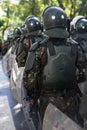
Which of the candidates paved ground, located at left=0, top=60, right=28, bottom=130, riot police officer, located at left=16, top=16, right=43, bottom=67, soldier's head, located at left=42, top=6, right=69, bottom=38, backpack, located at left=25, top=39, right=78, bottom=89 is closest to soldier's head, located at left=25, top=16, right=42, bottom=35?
riot police officer, located at left=16, top=16, right=43, bottom=67

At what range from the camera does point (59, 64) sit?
4.79 metres

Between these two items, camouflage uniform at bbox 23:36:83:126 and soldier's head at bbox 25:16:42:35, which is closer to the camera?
camouflage uniform at bbox 23:36:83:126

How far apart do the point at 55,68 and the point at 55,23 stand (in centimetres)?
53

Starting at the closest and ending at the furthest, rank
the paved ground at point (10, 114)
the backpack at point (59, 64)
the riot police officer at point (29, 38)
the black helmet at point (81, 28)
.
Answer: the backpack at point (59, 64), the paved ground at point (10, 114), the riot police officer at point (29, 38), the black helmet at point (81, 28)

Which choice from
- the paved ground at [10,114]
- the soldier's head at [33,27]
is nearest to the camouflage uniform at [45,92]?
the paved ground at [10,114]

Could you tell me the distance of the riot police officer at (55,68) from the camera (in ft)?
15.7

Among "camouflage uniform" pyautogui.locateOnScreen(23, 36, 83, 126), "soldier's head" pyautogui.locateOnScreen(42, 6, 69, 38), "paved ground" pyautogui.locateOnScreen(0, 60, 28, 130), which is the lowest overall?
"paved ground" pyautogui.locateOnScreen(0, 60, 28, 130)

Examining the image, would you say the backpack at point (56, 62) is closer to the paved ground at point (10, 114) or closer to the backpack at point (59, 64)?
the backpack at point (59, 64)

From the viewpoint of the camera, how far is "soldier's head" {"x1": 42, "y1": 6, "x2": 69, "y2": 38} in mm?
4902

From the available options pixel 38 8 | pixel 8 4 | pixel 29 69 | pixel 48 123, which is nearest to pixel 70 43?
pixel 29 69

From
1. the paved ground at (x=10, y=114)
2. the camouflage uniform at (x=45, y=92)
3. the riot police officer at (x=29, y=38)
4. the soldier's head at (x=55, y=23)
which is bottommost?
the paved ground at (x=10, y=114)

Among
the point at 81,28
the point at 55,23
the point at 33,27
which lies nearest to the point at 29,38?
the point at 33,27

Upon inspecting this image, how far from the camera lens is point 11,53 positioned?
38.7ft

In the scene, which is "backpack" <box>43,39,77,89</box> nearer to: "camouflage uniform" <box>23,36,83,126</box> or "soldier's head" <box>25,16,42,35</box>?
"camouflage uniform" <box>23,36,83,126</box>
